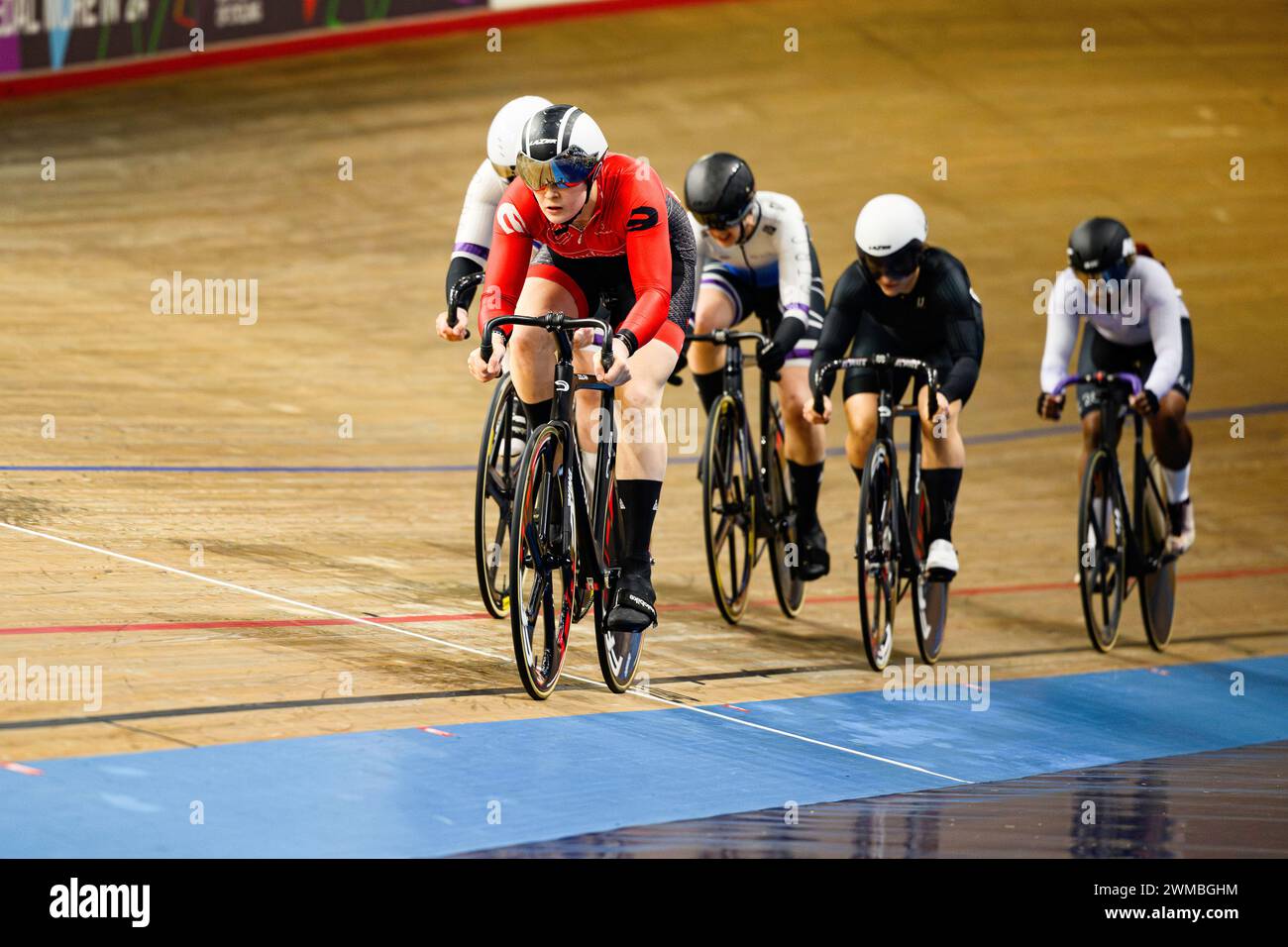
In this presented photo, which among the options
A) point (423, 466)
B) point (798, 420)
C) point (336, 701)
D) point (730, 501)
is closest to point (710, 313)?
point (798, 420)

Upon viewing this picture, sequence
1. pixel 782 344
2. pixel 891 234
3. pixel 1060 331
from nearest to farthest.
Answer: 1. pixel 891 234
2. pixel 782 344
3. pixel 1060 331

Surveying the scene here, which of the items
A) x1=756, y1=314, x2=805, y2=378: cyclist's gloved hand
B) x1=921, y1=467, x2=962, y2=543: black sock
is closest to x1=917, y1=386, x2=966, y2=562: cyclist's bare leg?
x1=921, y1=467, x2=962, y2=543: black sock

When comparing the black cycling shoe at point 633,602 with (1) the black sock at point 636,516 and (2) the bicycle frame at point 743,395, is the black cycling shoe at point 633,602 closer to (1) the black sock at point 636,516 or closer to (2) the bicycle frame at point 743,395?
(1) the black sock at point 636,516

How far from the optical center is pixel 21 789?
8.62 ft

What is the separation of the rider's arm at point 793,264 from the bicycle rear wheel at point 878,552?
45 cm

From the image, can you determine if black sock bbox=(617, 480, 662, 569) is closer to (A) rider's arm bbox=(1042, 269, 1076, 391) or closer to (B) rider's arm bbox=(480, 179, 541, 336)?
(B) rider's arm bbox=(480, 179, 541, 336)

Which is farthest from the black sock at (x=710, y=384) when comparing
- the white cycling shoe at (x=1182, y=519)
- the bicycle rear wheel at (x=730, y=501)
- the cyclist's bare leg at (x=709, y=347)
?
the white cycling shoe at (x=1182, y=519)

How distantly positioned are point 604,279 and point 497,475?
0.65 metres

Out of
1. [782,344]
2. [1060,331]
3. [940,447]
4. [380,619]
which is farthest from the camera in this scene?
[1060,331]

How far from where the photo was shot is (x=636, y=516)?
146 inches

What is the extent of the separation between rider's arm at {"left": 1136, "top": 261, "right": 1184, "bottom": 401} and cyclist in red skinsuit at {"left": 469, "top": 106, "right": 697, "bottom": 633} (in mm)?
1785

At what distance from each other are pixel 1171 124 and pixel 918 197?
2736 millimetres

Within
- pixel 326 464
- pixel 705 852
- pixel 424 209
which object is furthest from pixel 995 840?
pixel 424 209

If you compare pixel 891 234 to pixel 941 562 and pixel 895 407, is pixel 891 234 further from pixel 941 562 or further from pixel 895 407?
pixel 941 562
